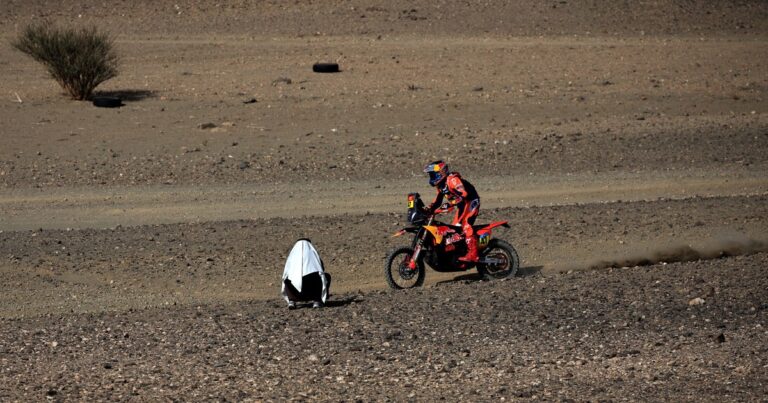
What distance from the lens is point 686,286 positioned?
12.2 meters

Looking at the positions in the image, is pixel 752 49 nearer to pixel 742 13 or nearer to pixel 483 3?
pixel 742 13

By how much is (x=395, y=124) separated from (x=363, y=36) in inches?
452

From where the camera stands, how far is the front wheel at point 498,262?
1359 centimetres

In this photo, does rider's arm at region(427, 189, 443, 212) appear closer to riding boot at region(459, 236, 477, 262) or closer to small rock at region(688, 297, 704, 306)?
riding boot at region(459, 236, 477, 262)

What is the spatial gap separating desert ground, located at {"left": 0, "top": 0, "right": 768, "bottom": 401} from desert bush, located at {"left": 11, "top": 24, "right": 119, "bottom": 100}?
619mm

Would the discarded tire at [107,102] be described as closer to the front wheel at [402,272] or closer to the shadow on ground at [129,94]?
the shadow on ground at [129,94]

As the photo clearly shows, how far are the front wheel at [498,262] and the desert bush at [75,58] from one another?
18109mm

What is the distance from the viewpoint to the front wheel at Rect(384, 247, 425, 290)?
13.4 m

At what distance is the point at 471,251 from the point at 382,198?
22.0ft

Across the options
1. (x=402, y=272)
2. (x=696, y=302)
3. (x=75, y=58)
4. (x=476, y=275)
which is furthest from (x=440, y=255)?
(x=75, y=58)

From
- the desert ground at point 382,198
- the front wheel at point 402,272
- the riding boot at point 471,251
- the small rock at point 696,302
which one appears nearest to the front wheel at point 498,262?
the riding boot at point 471,251

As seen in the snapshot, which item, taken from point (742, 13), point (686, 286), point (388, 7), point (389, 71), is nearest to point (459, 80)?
point (389, 71)

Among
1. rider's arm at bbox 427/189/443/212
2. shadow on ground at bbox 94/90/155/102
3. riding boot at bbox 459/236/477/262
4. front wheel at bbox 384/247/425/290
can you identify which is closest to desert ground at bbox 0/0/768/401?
shadow on ground at bbox 94/90/155/102

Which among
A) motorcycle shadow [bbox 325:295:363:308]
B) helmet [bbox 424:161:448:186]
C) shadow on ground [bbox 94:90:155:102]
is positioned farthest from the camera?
shadow on ground [bbox 94:90:155:102]
